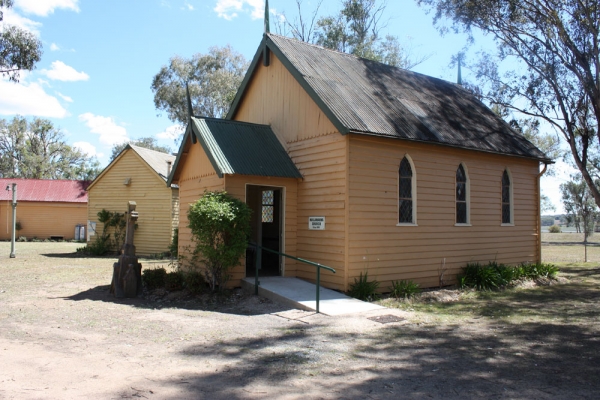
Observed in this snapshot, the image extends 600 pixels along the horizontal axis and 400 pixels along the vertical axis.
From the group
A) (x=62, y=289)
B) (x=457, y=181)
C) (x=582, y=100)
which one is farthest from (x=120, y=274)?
(x=582, y=100)

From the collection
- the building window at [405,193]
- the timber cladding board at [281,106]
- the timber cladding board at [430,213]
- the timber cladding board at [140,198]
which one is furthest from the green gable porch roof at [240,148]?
the timber cladding board at [140,198]

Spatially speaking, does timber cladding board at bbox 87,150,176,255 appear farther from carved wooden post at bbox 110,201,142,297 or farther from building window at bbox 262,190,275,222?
carved wooden post at bbox 110,201,142,297

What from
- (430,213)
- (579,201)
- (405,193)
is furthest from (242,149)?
(579,201)

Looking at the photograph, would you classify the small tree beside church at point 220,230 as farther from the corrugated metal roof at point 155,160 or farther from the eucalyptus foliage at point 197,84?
the eucalyptus foliage at point 197,84

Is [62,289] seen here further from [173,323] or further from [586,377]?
[586,377]

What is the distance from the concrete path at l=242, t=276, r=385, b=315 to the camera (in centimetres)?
1048

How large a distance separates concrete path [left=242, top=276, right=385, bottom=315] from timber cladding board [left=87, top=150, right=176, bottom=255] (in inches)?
516

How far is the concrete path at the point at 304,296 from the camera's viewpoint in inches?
412

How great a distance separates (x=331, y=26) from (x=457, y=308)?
86.4 feet

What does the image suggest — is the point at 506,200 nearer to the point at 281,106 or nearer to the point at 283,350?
the point at 281,106

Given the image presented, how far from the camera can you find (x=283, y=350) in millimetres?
7488

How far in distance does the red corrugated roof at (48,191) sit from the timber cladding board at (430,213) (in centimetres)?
3397

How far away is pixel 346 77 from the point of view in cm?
1499

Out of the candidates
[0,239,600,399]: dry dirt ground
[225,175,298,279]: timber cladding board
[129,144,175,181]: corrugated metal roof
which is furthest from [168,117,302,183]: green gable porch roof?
[129,144,175,181]: corrugated metal roof
